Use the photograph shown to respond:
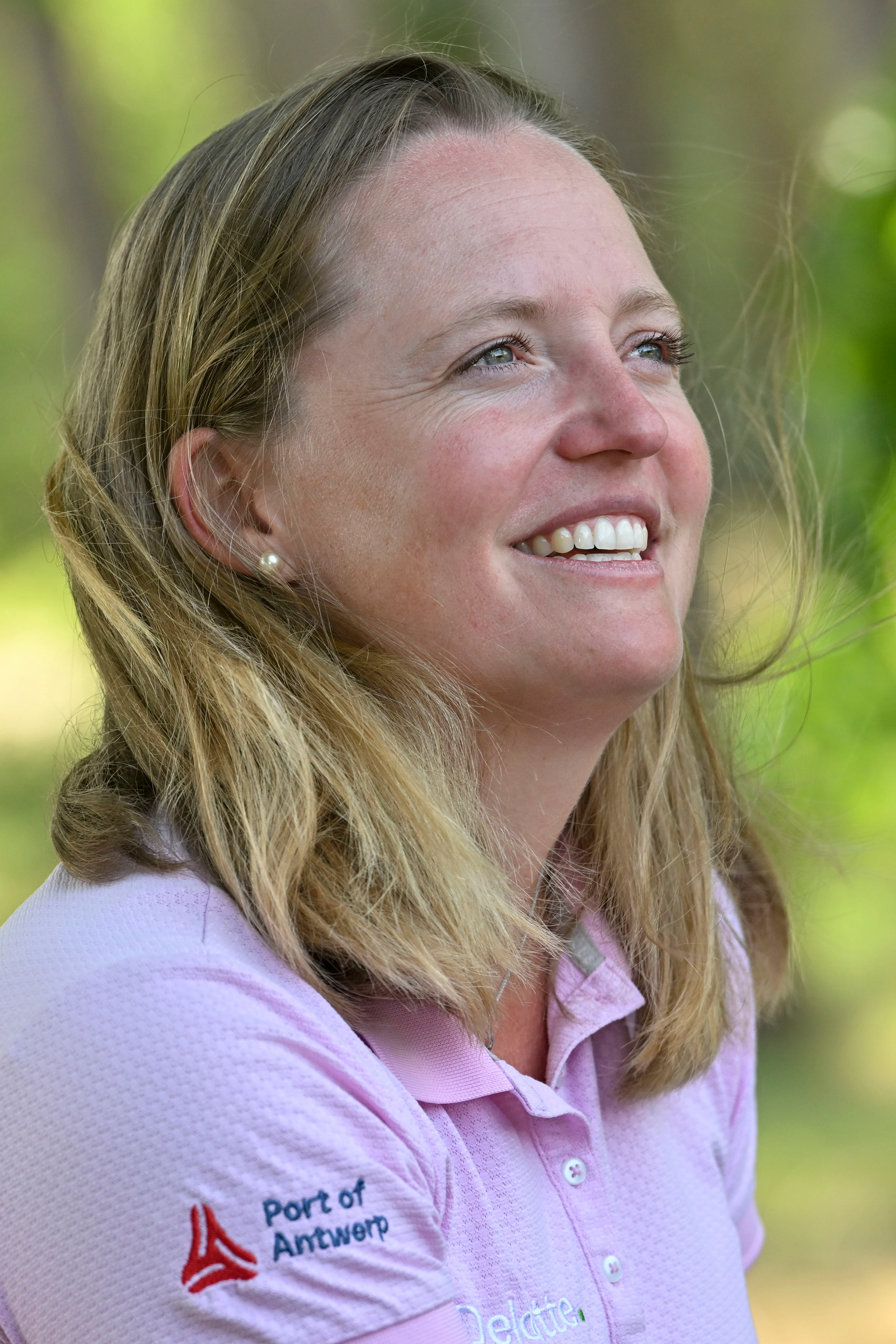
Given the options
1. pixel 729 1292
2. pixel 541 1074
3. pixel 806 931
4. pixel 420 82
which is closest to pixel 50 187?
pixel 420 82

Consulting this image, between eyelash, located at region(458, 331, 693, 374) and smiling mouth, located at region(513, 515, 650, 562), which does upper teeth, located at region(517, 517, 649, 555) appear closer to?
smiling mouth, located at region(513, 515, 650, 562)

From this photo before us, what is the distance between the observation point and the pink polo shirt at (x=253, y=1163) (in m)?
0.94

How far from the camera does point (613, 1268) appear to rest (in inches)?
51.0

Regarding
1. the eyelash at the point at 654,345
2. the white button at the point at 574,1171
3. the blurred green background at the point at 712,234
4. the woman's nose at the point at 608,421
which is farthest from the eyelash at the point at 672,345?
the blurred green background at the point at 712,234

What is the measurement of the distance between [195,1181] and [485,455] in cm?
72

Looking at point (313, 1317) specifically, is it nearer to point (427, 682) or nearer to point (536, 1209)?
point (536, 1209)

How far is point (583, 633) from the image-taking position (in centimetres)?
130

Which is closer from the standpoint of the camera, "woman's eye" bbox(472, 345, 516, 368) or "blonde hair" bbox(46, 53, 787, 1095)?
"blonde hair" bbox(46, 53, 787, 1095)

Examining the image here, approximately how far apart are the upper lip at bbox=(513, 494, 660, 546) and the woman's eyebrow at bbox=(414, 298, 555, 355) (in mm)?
214

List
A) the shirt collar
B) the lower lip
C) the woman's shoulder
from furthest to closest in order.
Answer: the lower lip, the shirt collar, the woman's shoulder

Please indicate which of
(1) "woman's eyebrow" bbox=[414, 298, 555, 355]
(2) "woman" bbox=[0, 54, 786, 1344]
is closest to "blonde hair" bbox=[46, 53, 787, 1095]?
(2) "woman" bbox=[0, 54, 786, 1344]

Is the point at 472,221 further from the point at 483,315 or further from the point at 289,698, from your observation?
the point at 289,698

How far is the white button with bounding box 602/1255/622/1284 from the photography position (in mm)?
1287

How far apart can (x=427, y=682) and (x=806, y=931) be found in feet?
4.27
